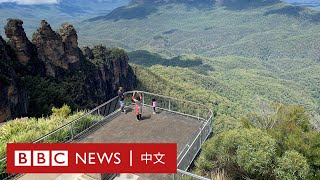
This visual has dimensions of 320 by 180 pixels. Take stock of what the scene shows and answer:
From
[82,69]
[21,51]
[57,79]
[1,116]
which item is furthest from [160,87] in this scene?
[1,116]

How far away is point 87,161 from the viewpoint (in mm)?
12281

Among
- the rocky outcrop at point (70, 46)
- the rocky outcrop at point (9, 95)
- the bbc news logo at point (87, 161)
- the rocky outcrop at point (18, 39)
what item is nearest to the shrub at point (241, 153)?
the bbc news logo at point (87, 161)

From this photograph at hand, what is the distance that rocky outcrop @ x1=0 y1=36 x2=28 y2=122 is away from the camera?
38438 mm

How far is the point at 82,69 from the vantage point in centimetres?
7631

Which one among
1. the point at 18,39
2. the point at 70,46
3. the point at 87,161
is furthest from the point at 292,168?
the point at 70,46

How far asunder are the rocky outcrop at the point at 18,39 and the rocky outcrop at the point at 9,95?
24.1ft

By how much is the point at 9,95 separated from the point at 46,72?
21331mm

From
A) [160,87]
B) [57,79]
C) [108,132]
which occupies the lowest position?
[160,87]

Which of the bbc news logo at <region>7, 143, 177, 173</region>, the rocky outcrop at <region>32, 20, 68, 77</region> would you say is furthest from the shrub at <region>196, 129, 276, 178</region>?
the rocky outcrop at <region>32, 20, 68, 77</region>

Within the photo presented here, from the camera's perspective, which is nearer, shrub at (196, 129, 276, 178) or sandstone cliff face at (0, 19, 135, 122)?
shrub at (196, 129, 276, 178)

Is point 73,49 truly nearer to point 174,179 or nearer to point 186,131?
point 186,131

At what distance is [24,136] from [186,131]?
8.02m

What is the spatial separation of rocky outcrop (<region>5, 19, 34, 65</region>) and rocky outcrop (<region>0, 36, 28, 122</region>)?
24.1ft

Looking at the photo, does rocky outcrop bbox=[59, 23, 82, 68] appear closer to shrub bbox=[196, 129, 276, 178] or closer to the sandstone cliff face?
the sandstone cliff face
